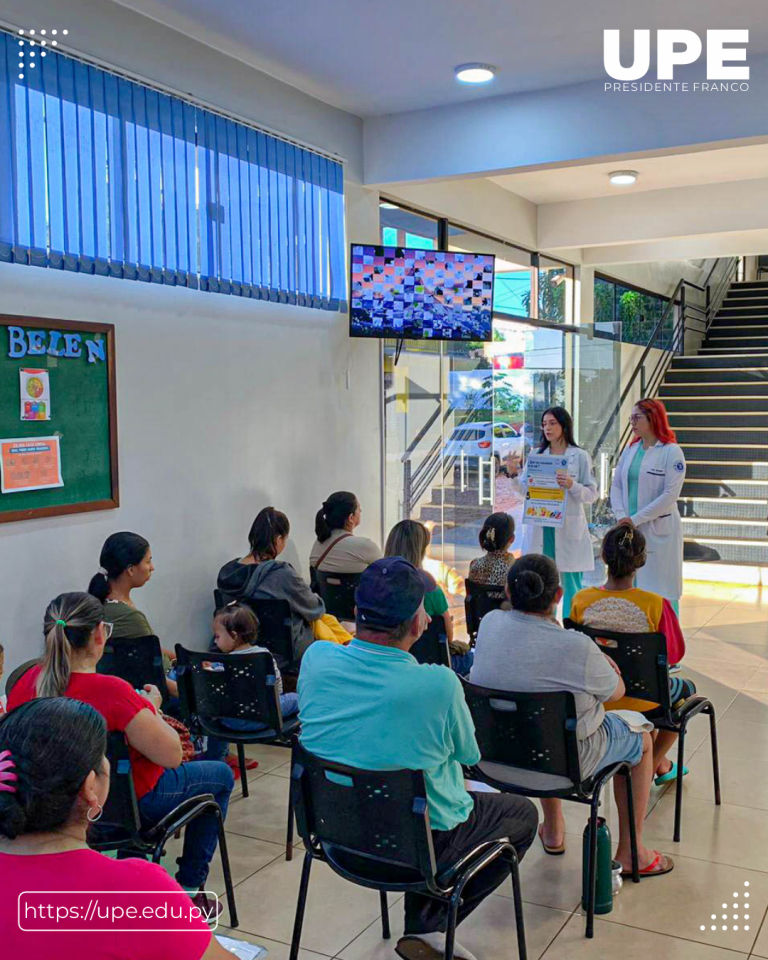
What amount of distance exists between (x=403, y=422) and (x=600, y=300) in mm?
4954

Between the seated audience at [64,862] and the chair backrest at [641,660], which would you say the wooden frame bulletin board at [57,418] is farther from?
the seated audience at [64,862]

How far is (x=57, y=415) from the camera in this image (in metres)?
4.07

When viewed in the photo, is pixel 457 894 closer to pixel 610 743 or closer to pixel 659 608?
pixel 610 743

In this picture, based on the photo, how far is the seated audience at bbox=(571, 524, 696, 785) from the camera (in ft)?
11.7

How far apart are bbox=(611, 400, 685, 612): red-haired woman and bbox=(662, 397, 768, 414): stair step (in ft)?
18.2

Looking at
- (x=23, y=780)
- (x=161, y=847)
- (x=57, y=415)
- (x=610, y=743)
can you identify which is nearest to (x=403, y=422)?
(x=57, y=415)

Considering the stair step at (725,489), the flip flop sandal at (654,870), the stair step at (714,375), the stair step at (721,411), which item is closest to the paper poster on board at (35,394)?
the flip flop sandal at (654,870)

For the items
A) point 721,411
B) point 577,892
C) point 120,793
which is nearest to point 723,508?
point 721,411

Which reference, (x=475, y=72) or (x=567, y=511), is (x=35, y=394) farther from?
(x=567, y=511)

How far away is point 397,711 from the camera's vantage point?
7.54ft

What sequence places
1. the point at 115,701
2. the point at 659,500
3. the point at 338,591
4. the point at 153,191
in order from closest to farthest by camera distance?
the point at 115,701, the point at 153,191, the point at 338,591, the point at 659,500

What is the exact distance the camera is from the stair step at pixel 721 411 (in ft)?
34.8

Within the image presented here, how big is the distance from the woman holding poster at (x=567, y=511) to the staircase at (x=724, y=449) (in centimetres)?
359

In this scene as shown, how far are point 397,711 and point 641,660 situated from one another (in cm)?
149
